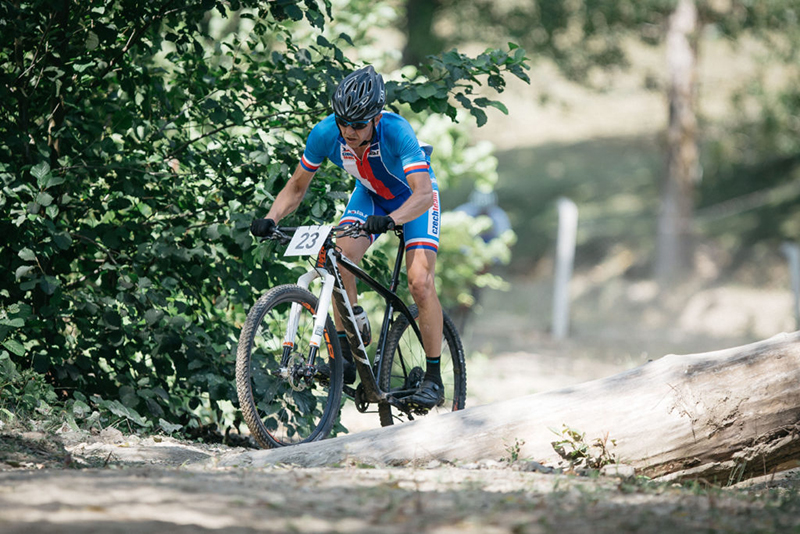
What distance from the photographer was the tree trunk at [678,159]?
14156 mm

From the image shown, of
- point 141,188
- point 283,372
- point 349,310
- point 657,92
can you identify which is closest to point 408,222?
point 349,310

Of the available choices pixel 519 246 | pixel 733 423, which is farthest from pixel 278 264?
pixel 519 246

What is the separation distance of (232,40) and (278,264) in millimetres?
1531

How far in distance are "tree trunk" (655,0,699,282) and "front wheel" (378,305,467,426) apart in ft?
33.4

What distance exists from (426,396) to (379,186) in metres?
1.26

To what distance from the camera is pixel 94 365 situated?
4.86 m

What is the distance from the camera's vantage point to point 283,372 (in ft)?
13.8

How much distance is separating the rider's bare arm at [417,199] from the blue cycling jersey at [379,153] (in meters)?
0.04

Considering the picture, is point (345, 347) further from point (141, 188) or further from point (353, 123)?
point (141, 188)

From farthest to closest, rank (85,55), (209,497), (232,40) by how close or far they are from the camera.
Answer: (232,40)
(85,55)
(209,497)

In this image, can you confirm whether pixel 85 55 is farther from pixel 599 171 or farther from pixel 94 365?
pixel 599 171

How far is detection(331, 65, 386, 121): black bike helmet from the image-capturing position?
4312 mm

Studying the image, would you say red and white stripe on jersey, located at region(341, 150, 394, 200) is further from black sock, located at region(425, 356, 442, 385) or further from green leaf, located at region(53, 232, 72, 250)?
green leaf, located at region(53, 232, 72, 250)

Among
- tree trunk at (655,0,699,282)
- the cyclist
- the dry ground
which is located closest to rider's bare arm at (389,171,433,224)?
the cyclist
